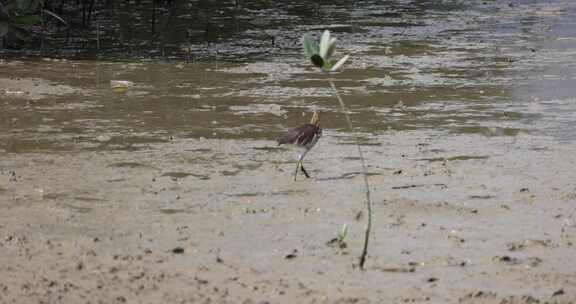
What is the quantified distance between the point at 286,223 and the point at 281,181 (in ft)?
2.35

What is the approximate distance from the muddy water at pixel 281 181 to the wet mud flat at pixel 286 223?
1 centimetres

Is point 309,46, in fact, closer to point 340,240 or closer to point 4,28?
point 340,240

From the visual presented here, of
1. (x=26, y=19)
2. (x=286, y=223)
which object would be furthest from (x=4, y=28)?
(x=286, y=223)

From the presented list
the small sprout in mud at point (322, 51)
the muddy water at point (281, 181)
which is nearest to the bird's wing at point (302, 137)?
the muddy water at point (281, 181)

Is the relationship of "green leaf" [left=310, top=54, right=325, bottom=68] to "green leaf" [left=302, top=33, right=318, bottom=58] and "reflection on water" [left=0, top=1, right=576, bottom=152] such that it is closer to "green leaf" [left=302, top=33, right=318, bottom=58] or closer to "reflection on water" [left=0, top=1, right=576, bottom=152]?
"green leaf" [left=302, top=33, right=318, bottom=58]

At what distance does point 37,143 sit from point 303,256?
8.29ft

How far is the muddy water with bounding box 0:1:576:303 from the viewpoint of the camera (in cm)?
400

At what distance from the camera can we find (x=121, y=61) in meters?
9.30

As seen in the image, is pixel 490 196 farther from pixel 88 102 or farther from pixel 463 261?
pixel 88 102

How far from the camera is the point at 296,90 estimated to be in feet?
26.1

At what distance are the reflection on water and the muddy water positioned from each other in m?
0.03

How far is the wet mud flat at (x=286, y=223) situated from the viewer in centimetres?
390

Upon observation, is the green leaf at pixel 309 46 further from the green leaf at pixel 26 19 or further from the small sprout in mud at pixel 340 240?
the green leaf at pixel 26 19

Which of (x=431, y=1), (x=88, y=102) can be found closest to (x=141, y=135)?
(x=88, y=102)
